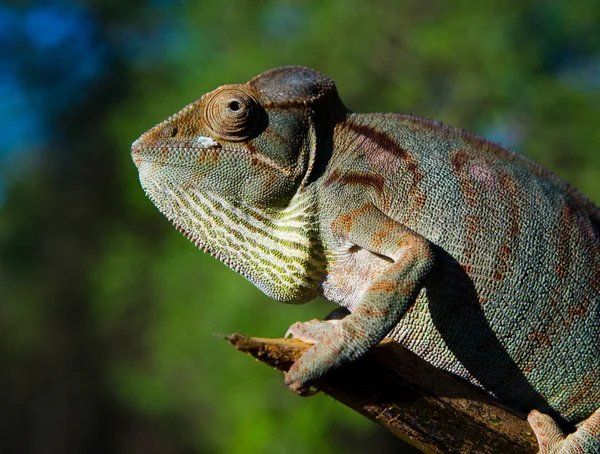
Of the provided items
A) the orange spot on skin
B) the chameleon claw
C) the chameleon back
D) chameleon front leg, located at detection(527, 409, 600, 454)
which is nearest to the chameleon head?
the chameleon back

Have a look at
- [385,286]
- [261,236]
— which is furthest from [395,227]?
[261,236]

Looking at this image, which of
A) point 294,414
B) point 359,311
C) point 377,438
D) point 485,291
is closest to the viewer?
point 359,311

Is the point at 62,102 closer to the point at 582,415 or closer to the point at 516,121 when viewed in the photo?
the point at 516,121

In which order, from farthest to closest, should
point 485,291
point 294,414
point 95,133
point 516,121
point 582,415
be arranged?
point 95,133, point 516,121, point 294,414, point 582,415, point 485,291

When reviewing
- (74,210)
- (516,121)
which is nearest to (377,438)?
(516,121)

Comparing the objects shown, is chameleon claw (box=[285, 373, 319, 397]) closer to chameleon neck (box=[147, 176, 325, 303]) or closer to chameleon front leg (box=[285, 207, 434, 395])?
chameleon front leg (box=[285, 207, 434, 395])

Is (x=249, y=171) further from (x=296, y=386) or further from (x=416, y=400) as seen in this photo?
(x=416, y=400)
